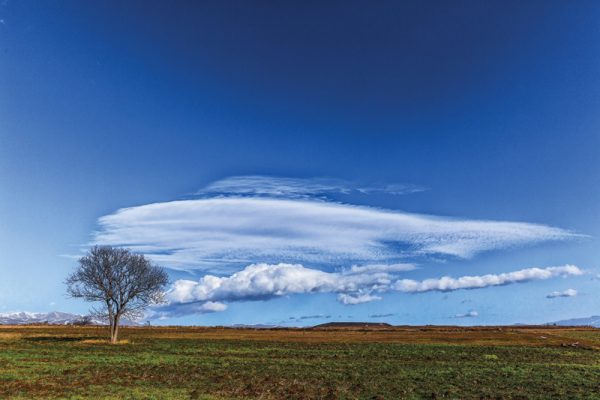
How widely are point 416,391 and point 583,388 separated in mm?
11365

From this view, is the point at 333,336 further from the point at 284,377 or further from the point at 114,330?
the point at 284,377

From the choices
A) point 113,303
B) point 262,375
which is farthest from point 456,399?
point 113,303

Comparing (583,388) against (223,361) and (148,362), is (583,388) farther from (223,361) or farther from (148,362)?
(148,362)

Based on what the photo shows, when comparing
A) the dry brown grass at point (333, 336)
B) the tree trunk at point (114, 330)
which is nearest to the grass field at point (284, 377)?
the tree trunk at point (114, 330)

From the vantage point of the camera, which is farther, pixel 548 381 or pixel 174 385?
pixel 548 381

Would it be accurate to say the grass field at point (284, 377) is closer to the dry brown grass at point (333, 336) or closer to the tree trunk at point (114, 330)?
the tree trunk at point (114, 330)

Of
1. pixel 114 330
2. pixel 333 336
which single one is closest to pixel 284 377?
pixel 114 330

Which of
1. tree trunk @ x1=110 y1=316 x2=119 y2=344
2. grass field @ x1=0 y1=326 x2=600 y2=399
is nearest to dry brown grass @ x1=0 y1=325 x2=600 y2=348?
tree trunk @ x1=110 y1=316 x2=119 y2=344

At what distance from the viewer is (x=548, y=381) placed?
31.1 metres

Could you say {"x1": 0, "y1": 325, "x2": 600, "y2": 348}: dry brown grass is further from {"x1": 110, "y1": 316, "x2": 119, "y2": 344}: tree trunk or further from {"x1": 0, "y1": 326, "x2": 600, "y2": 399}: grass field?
{"x1": 0, "y1": 326, "x2": 600, "y2": 399}: grass field

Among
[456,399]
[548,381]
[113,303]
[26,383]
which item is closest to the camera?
[456,399]

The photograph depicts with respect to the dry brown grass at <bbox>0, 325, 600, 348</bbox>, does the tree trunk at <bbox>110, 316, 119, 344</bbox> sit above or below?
above

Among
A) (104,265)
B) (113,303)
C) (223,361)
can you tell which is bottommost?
(223,361)

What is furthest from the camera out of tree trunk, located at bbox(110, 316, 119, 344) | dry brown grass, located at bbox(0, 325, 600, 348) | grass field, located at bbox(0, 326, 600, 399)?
dry brown grass, located at bbox(0, 325, 600, 348)
